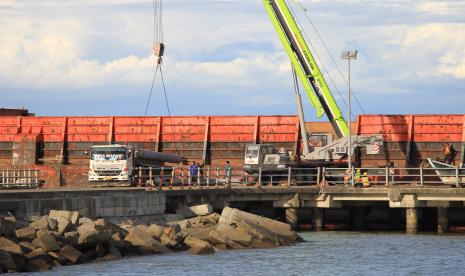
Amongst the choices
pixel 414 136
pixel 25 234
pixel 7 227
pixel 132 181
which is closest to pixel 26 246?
pixel 25 234

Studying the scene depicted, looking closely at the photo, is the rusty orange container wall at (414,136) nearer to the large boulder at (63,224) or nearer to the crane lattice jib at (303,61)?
the crane lattice jib at (303,61)

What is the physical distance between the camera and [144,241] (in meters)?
38.2

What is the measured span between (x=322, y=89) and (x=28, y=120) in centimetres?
2061

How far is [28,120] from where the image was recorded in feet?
229

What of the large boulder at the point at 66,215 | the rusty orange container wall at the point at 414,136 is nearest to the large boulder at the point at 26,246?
the large boulder at the point at 66,215

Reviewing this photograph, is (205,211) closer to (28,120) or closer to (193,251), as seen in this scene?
(193,251)

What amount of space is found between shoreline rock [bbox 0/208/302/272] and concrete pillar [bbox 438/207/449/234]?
8.15 meters

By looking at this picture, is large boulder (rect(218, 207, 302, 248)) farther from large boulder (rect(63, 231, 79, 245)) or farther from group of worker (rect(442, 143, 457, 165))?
group of worker (rect(442, 143, 457, 165))

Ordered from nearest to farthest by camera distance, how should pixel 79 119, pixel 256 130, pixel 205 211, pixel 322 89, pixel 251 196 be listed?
pixel 205 211, pixel 251 196, pixel 322 89, pixel 256 130, pixel 79 119

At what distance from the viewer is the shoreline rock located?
109 feet

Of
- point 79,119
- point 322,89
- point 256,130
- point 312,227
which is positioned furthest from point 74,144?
point 312,227

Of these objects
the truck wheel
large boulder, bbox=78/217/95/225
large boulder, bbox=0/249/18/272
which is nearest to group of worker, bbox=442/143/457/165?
the truck wheel

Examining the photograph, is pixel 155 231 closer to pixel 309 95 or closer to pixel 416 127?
pixel 309 95

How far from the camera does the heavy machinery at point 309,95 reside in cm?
5881
